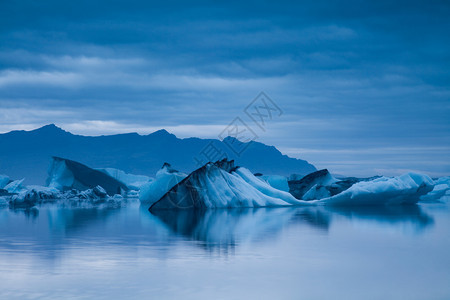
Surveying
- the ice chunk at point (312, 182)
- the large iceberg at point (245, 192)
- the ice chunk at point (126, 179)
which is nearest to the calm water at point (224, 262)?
the large iceberg at point (245, 192)

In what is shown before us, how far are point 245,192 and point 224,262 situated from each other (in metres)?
14.2

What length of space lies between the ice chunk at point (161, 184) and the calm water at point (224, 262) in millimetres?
11844

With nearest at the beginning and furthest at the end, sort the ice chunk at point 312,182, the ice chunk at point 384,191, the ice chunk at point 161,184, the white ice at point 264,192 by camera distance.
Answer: the white ice at point 264,192
the ice chunk at point 384,191
the ice chunk at point 161,184
the ice chunk at point 312,182

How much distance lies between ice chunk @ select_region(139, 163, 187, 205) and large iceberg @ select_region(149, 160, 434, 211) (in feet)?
8.17

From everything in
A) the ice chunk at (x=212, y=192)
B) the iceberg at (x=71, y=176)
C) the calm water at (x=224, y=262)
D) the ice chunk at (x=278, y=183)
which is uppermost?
the iceberg at (x=71, y=176)

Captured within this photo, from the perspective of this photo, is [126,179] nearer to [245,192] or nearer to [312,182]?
[312,182]

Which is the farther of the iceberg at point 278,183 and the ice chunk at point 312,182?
the iceberg at point 278,183

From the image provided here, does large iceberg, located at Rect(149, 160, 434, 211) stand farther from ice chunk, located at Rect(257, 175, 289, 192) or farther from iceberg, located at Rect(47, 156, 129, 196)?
iceberg, located at Rect(47, 156, 129, 196)

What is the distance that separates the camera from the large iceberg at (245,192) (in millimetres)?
20328

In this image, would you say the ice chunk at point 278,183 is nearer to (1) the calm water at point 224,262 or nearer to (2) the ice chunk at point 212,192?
(2) the ice chunk at point 212,192

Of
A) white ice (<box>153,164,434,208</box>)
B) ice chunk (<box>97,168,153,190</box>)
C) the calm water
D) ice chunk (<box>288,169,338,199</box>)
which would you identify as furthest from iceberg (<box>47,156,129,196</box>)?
the calm water

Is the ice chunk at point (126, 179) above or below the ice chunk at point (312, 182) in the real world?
above

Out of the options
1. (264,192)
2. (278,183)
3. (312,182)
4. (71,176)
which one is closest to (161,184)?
(264,192)

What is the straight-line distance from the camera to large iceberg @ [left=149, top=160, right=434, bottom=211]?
66.7 feet
